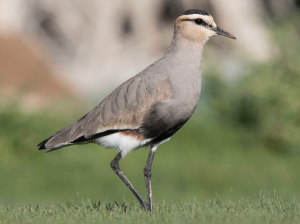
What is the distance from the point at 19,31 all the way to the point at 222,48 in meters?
7.30

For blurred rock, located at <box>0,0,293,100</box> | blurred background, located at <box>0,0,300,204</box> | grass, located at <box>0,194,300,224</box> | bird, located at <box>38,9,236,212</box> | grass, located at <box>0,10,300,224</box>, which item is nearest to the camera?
grass, located at <box>0,194,300,224</box>

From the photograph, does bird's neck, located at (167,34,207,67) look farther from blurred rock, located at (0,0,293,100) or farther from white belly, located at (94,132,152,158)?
blurred rock, located at (0,0,293,100)

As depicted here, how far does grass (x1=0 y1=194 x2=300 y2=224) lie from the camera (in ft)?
19.4

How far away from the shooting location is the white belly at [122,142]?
6.69 metres

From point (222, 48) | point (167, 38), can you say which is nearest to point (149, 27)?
point (167, 38)

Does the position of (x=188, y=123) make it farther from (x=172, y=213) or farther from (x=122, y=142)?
(x=172, y=213)

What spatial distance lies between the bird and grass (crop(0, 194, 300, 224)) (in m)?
0.47

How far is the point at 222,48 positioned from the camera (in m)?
20.1

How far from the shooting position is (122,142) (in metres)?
6.74

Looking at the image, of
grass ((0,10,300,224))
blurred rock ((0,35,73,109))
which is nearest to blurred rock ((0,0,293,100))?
blurred rock ((0,35,73,109))

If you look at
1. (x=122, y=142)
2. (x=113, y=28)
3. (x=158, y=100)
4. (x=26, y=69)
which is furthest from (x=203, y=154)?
(x=113, y=28)

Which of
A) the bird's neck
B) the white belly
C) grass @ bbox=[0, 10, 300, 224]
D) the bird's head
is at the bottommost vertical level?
grass @ bbox=[0, 10, 300, 224]

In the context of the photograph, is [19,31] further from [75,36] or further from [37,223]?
[37,223]

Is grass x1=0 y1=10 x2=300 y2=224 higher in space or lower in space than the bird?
lower
